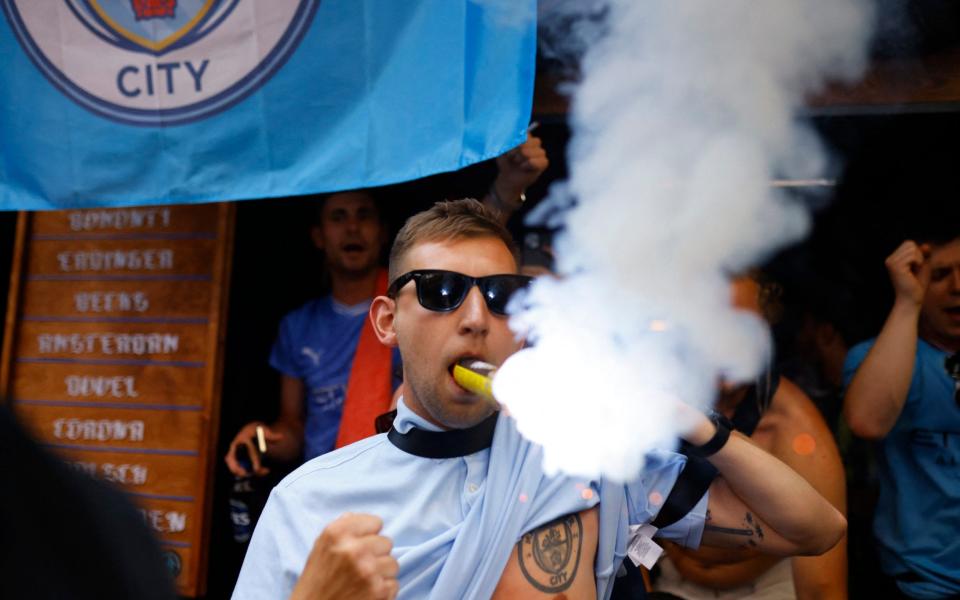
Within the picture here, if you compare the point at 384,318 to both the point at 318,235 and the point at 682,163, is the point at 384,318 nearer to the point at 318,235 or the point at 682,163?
the point at 682,163

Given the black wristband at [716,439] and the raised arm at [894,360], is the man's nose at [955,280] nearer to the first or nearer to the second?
the raised arm at [894,360]

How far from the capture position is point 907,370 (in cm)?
294

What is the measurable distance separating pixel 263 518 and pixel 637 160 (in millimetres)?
1565

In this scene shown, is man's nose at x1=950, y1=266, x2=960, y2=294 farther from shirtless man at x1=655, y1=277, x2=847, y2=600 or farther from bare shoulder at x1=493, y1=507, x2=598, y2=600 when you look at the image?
bare shoulder at x1=493, y1=507, x2=598, y2=600

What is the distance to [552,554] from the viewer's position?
1.96m

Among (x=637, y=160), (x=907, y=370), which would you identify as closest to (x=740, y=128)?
(x=637, y=160)

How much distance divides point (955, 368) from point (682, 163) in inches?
51.5

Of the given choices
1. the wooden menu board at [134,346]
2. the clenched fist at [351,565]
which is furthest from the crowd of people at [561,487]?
the wooden menu board at [134,346]

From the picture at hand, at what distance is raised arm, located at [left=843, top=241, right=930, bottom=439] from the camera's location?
295 cm

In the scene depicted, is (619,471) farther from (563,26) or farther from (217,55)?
(217,55)

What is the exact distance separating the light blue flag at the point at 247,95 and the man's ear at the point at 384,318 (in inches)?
22.4

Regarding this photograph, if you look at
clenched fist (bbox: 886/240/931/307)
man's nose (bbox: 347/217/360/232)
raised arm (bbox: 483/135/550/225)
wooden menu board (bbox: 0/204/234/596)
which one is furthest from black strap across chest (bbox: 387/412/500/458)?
wooden menu board (bbox: 0/204/234/596)

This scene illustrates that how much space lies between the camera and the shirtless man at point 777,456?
9.53ft

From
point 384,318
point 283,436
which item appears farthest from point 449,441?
point 283,436
